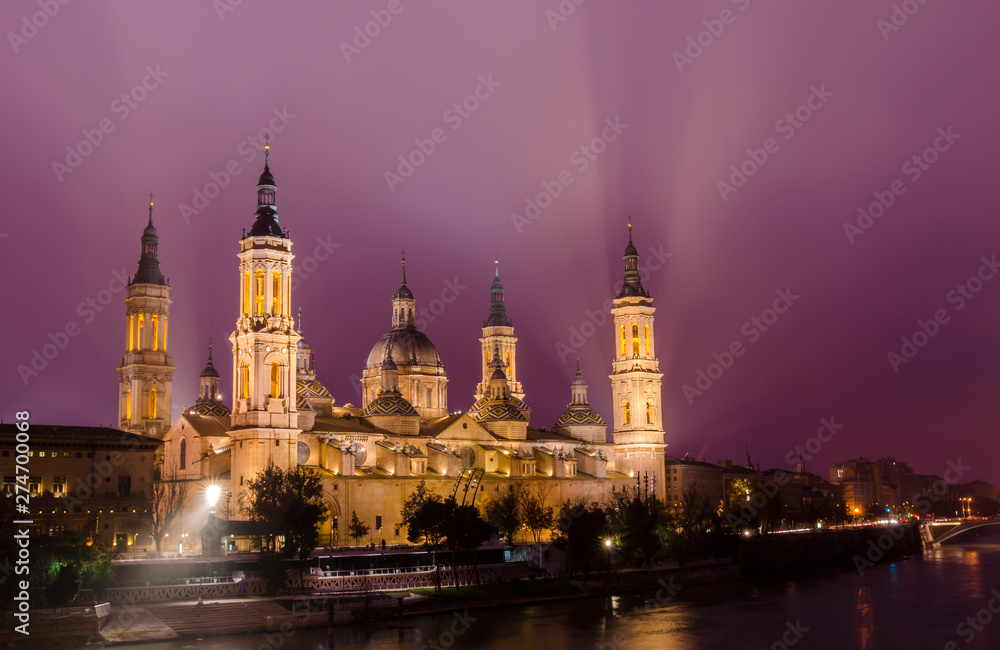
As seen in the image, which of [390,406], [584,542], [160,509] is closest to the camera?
[584,542]

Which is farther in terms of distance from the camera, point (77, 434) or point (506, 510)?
point (506, 510)

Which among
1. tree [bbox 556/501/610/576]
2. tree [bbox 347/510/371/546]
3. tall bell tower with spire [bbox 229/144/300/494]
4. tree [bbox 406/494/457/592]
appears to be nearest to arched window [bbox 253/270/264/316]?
tall bell tower with spire [bbox 229/144/300/494]

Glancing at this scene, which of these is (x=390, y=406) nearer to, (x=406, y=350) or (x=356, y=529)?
(x=406, y=350)

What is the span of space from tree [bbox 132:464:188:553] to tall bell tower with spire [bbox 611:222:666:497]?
166 feet

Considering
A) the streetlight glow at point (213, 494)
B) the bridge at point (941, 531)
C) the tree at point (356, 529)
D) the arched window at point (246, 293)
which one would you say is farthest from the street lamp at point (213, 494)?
the bridge at point (941, 531)

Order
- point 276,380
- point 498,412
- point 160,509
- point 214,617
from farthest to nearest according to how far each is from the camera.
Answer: point 498,412, point 276,380, point 160,509, point 214,617

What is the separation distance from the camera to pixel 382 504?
93125 mm

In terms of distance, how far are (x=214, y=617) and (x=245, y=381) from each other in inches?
1384

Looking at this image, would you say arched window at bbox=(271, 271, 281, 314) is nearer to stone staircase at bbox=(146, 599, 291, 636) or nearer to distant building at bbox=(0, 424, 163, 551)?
distant building at bbox=(0, 424, 163, 551)

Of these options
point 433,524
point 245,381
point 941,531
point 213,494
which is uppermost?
point 245,381

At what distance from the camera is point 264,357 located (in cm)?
8788

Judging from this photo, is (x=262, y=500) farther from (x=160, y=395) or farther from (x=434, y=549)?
(x=160, y=395)

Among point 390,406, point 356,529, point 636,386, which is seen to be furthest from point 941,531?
point 356,529

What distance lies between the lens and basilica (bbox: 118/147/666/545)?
291 ft
